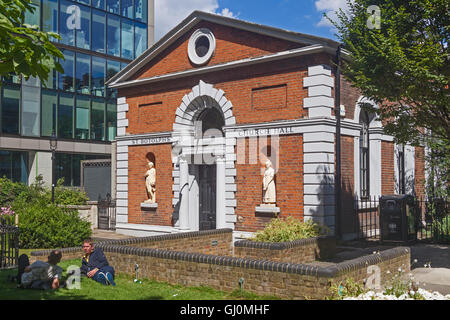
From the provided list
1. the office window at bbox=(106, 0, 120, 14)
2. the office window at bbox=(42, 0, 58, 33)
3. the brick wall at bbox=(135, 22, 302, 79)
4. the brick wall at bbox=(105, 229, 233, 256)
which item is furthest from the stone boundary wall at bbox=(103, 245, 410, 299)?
the office window at bbox=(106, 0, 120, 14)

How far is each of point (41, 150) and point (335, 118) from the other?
25539mm

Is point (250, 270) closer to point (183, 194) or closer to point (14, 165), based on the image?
point (183, 194)

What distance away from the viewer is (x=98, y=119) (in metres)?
39.7

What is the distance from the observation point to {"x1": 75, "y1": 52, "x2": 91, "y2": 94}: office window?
38094 mm

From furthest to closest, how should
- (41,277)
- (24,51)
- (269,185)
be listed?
(269,185) < (41,277) < (24,51)

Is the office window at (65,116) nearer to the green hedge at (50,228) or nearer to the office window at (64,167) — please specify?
the office window at (64,167)

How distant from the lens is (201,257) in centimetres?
1021

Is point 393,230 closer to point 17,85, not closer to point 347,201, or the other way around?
point 347,201

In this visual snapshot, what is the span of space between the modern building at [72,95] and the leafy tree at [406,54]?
83.6ft

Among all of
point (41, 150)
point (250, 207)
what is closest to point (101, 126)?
point (41, 150)

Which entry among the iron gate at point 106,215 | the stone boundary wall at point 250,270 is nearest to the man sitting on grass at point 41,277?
the stone boundary wall at point 250,270

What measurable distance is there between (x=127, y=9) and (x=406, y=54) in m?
33.4

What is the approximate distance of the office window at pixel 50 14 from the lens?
36.1 metres

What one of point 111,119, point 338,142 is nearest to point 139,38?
point 111,119
